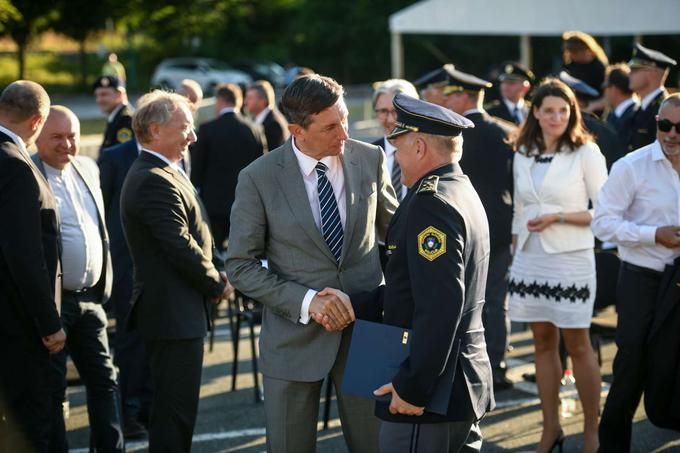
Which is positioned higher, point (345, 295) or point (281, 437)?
point (345, 295)

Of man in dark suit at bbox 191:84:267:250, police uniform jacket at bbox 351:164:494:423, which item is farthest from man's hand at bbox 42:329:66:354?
man in dark suit at bbox 191:84:267:250

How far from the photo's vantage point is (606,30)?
17.5 metres

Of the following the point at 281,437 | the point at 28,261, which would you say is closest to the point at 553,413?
the point at 281,437

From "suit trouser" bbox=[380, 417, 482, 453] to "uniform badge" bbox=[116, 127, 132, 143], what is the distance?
503 cm

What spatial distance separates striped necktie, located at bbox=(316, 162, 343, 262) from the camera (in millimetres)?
3889

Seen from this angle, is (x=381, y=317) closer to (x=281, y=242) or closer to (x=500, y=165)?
(x=281, y=242)

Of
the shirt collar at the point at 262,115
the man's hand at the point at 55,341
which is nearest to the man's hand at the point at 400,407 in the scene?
the man's hand at the point at 55,341

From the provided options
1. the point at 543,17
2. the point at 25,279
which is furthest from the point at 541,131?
the point at 543,17

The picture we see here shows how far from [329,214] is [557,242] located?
2.00 m

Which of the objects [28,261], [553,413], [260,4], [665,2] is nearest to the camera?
[28,261]

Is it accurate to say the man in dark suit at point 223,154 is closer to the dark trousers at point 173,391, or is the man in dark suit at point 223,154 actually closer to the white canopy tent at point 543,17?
the dark trousers at point 173,391

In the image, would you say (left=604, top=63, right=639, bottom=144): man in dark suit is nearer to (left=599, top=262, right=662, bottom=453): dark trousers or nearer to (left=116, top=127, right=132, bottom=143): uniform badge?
(left=599, top=262, right=662, bottom=453): dark trousers

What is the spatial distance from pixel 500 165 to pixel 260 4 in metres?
45.5

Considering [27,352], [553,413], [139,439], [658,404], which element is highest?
[27,352]
